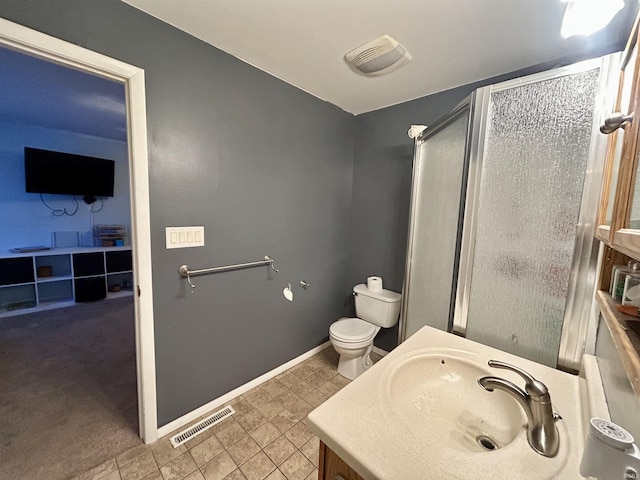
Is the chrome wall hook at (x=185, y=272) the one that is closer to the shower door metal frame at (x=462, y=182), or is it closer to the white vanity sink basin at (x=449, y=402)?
the white vanity sink basin at (x=449, y=402)

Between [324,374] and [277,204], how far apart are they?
1.49 meters

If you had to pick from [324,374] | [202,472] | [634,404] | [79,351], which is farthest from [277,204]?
[79,351]

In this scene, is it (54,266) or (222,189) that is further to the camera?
(54,266)

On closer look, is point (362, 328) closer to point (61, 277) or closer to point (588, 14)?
point (588, 14)

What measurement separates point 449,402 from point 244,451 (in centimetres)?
120

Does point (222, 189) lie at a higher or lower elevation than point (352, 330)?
higher

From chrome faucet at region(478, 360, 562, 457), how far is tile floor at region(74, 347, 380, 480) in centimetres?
113

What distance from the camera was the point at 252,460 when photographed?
1.37m

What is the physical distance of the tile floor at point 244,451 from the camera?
1.28m

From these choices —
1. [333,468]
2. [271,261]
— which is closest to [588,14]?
[333,468]

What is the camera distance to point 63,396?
5.73ft

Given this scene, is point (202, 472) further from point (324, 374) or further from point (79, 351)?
point (79, 351)

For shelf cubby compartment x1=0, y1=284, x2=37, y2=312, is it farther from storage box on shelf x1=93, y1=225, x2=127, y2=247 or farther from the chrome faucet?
the chrome faucet

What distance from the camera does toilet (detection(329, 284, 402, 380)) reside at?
197 centimetres
